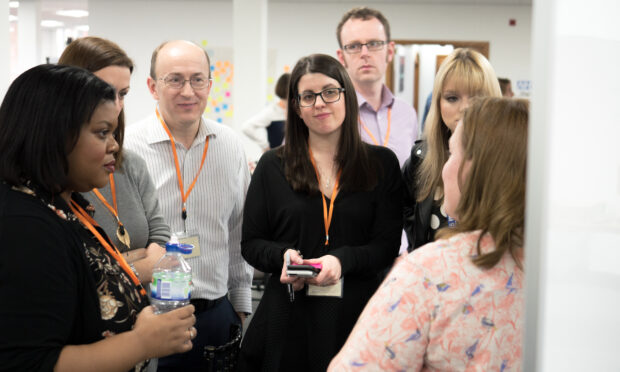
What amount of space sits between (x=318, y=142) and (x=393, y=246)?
18.4 inches

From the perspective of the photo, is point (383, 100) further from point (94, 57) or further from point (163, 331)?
point (163, 331)

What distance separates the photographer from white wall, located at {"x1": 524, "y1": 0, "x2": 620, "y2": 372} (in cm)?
80

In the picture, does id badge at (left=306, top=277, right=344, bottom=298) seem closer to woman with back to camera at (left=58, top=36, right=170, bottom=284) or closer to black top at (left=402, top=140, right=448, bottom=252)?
black top at (left=402, top=140, right=448, bottom=252)

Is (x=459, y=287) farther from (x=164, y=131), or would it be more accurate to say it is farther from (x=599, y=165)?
(x=164, y=131)

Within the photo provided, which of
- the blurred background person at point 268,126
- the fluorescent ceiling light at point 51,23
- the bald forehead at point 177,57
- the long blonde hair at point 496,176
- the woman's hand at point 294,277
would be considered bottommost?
the woman's hand at point 294,277

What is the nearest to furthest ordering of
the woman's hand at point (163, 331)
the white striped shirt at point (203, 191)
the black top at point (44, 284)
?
the black top at point (44, 284), the woman's hand at point (163, 331), the white striped shirt at point (203, 191)

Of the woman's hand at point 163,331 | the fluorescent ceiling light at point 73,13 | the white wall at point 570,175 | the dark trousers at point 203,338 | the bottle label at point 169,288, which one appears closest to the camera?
the white wall at point 570,175

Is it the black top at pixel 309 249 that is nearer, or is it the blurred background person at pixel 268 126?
the black top at pixel 309 249

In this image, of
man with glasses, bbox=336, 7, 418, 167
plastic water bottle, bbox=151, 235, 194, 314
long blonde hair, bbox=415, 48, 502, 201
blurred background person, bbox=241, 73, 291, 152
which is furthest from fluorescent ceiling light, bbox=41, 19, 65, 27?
plastic water bottle, bbox=151, 235, 194, 314

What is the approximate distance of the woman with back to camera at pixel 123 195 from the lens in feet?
5.86

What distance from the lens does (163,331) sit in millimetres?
1320

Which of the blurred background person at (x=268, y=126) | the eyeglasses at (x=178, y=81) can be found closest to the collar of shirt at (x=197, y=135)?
the eyeglasses at (x=178, y=81)

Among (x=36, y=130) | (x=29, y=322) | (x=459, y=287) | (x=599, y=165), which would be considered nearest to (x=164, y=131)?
(x=36, y=130)

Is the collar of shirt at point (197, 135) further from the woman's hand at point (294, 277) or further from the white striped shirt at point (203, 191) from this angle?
the woman's hand at point (294, 277)
